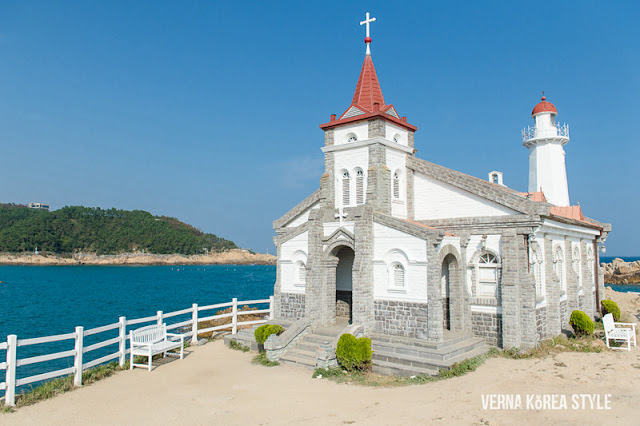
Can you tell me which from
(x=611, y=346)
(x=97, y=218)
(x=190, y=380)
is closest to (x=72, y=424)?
(x=190, y=380)

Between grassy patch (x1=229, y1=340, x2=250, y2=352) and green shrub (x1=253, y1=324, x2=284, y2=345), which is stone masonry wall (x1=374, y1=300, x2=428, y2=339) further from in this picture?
grassy patch (x1=229, y1=340, x2=250, y2=352)

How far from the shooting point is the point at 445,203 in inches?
688

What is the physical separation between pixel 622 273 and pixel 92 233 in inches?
5737

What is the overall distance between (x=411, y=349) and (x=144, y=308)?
38.1 m

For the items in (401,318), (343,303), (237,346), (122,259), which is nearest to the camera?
(401,318)

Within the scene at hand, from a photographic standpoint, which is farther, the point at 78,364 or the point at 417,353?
the point at 417,353

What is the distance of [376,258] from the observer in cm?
1591

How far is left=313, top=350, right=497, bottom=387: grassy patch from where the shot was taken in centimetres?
1248

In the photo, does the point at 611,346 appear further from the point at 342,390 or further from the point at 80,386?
the point at 80,386

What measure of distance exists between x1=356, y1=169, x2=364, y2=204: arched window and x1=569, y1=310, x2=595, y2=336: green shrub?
31.2ft

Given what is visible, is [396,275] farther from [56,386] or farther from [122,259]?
[122,259]

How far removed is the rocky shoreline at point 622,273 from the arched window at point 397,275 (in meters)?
70.1

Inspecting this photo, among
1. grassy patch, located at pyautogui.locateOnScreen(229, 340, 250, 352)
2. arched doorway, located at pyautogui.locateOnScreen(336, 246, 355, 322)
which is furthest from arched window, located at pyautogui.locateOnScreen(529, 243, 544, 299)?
grassy patch, located at pyautogui.locateOnScreen(229, 340, 250, 352)

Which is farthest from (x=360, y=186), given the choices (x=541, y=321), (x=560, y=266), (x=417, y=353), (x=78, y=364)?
(x=78, y=364)
